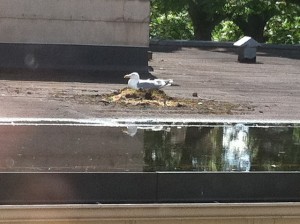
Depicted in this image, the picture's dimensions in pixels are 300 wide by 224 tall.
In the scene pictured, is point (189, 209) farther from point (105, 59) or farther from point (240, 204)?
point (105, 59)

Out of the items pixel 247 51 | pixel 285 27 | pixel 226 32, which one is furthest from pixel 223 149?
pixel 226 32

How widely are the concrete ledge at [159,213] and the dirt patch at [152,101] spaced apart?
5.68m

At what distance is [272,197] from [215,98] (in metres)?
7.18

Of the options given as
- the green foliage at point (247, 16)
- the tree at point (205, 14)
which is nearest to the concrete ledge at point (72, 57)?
the green foliage at point (247, 16)

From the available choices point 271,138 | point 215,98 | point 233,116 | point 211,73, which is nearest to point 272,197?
point 271,138

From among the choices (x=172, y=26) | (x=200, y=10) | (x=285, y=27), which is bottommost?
(x=172, y=26)

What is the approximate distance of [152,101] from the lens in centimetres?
1119

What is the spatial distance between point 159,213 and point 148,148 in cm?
133

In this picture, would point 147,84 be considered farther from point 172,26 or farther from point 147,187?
point 172,26

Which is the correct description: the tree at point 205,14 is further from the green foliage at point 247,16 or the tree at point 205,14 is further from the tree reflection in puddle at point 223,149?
the tree reflection in puddle at point 223,149

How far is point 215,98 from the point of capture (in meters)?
12.1

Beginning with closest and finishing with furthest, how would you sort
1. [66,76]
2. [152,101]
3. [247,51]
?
[152,101] < [66,76] < [247,51]

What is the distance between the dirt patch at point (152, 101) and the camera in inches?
428

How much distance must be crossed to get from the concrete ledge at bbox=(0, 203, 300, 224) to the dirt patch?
18.6ft
